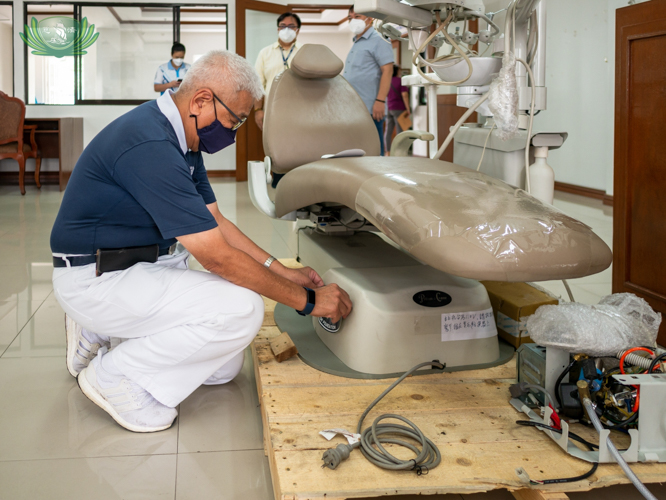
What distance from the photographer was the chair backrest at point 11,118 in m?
6.08

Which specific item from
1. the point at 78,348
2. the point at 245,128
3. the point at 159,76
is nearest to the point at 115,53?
the point at 159,76

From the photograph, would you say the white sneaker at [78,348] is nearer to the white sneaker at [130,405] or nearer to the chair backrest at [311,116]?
the white sneaker at [130,405]

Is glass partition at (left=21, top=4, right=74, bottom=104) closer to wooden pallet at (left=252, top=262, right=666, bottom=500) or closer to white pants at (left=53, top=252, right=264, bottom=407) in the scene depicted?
white pants at (left=53, top=252, right=264, bottom=407)

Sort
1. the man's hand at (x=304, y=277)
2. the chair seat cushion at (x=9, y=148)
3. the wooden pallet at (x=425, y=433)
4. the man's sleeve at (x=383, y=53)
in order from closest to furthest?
the wooden pallet at (x=425, y=433)
the man's hand at (x=304, y=277)
the man's sleeve at (x=383, y=53)
the chair seat cushion at (x=9, y=148)

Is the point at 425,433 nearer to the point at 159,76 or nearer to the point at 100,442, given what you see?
the point at 100,442

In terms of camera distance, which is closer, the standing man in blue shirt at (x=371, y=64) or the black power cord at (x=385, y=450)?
the black power cord at (x=385, y=450)

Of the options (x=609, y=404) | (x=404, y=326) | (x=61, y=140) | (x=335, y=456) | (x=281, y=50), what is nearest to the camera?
(x=335, y=456)

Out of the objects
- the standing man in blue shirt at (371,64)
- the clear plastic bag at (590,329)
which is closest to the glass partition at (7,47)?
the standing man in blue shirt at (371,64)

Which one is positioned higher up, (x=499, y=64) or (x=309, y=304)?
(x=499, y=64)

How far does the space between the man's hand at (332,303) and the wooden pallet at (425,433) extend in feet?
0.54

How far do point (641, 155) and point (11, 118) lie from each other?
19.3ft

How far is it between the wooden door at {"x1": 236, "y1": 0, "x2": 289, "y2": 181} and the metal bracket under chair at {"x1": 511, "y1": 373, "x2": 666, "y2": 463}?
644 cm

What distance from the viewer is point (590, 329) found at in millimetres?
1350

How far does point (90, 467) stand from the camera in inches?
54.6
